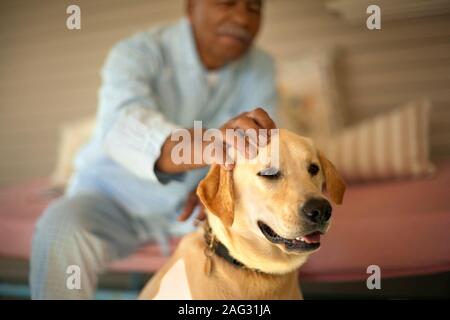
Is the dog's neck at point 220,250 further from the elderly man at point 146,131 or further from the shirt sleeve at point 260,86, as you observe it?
the shirt sleeve at point 260,86

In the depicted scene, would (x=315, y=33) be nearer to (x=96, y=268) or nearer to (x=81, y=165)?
(x=81, y=165)

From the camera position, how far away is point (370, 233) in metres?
1.21

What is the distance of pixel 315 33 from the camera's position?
1411 mm

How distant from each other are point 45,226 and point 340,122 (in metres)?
1.06

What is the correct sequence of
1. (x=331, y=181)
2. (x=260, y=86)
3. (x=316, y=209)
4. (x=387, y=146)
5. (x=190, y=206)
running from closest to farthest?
1. (x=316, y=209)
2. (x=331, y=181)
3. (x=190, y=206)
4. (x=260, y=86)
5. (x=387, y=146)

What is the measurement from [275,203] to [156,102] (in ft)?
1.41

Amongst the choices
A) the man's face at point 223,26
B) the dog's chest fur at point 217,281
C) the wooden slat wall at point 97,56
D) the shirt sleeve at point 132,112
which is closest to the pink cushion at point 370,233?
the wooden slat wall at point 97,56

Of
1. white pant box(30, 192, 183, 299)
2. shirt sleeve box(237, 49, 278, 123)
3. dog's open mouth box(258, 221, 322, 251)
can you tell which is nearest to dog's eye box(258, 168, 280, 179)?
dog's open mouth box(258, 221, 322, 251)

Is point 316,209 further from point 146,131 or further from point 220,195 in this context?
point 146,131

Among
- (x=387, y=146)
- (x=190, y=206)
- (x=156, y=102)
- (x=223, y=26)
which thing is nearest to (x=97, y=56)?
(x=156, y=102)

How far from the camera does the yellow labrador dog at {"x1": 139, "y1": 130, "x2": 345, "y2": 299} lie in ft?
2.85

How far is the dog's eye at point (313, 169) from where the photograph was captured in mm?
914

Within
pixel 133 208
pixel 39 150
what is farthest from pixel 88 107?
pixel 133 208

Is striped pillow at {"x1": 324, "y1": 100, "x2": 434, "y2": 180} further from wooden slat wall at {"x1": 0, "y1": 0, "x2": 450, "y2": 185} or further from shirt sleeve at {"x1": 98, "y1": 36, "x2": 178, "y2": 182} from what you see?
shirt sleeve at {"x1": 98, "y1": 36, "x2": 178, "y2": 182}
